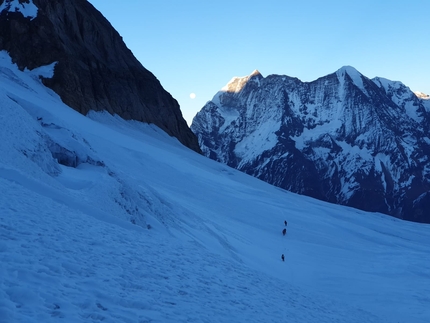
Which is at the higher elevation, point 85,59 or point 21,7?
point 21,7

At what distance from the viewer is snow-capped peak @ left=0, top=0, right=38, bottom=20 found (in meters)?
67.8

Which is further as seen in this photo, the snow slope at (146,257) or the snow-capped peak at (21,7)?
the snow-capped peak at (21,7)

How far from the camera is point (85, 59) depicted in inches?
2968

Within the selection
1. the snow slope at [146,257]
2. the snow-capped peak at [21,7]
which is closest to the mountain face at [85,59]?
the snow-capped peak at [21,7]

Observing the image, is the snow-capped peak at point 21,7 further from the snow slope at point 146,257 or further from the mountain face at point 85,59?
the snow slope at point 146,257

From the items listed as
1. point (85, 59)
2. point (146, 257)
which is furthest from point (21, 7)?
point (146, 257)

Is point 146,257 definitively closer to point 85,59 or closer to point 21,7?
point 21,7

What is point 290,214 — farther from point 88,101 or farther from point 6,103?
point 88,101

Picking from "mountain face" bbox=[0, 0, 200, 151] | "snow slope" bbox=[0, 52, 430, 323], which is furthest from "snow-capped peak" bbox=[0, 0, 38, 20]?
"snow slope" bbox=[0, 52, 430, 323]

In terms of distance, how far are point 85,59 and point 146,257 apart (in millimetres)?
70247

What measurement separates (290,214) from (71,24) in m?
56.4

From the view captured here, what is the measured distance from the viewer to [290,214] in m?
38.6

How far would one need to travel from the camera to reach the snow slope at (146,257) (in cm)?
709

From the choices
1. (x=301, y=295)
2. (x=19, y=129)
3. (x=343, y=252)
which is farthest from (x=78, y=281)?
(x=343, y=252)
